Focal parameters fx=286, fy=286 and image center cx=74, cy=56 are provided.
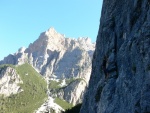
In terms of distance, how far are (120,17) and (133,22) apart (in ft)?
17.1

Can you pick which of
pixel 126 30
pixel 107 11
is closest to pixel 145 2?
pixel 126 30

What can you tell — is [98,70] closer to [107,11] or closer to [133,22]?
[107,11]

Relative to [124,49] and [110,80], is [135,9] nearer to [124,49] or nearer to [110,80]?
→ [124,49]

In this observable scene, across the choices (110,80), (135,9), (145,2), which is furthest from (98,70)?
(145,2)

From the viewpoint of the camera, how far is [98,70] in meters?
38.9

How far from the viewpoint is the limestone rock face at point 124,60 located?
926 inches

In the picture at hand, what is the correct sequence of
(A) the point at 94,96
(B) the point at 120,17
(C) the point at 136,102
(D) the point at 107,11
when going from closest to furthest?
1. (C) the point at 136,102
2. (B) the point at 120,17
3. (A) the point at 94,96
4. (D) the point at 107,11

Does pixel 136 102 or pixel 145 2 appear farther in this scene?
pixel 145 2

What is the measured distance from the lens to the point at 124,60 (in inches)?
1139

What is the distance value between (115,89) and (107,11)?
45.8 feet

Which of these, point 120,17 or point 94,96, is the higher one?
point 120,17

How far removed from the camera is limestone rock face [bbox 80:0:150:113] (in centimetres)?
2351

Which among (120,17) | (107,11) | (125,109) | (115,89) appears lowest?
(125,109)

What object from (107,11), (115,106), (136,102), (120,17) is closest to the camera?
(136,102)
